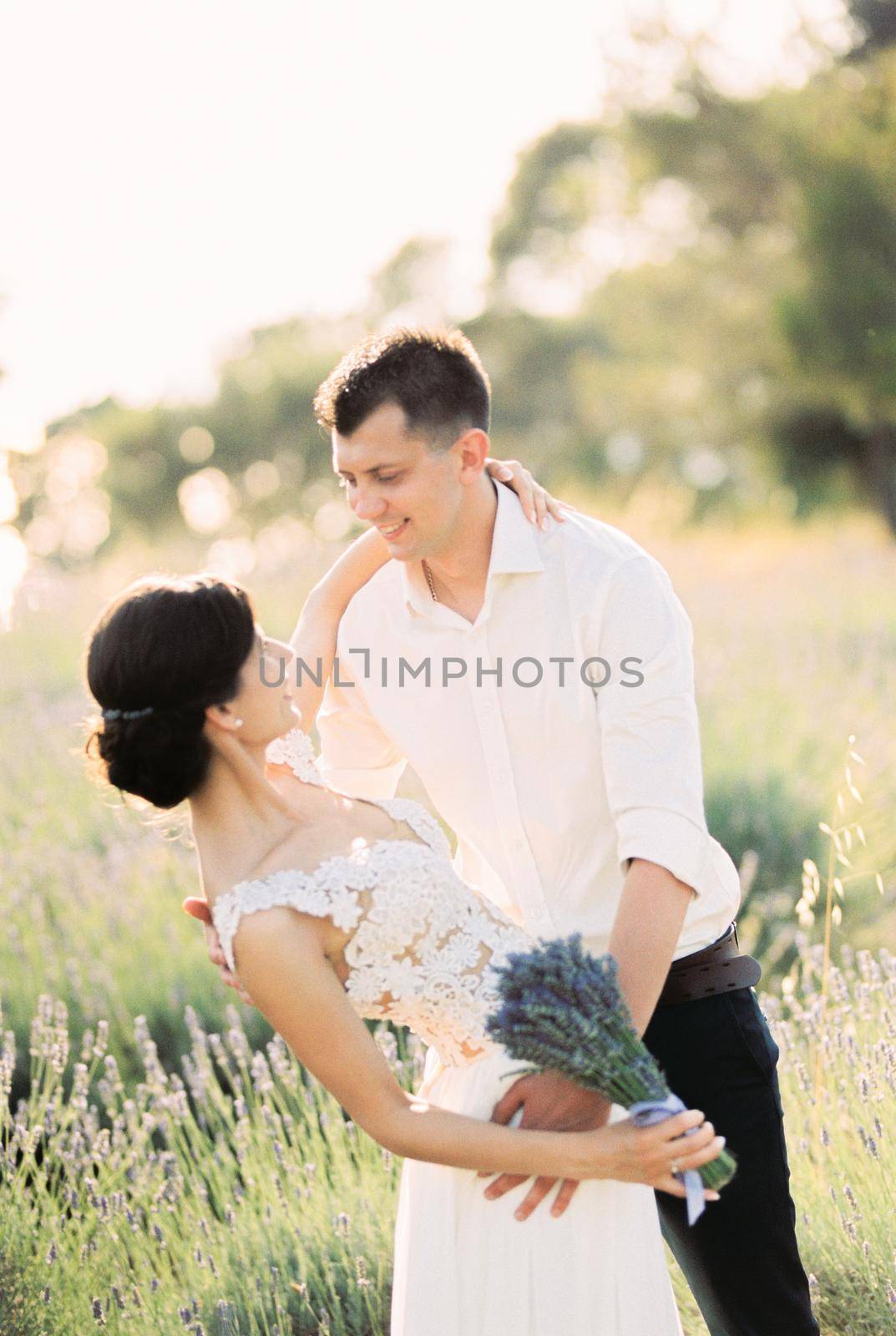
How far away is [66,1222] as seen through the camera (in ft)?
10.0

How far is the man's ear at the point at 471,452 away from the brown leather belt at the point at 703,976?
3.29 ft

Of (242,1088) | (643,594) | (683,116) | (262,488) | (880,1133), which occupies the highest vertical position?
(683,116)

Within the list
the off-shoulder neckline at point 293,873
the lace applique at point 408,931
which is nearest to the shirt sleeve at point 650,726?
the lace applique at point 408,931

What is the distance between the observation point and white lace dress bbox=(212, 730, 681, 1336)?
2105 mm

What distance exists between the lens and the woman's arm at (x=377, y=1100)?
6.31 ft

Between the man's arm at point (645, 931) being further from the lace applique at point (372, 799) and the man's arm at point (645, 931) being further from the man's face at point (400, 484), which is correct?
the man's face at point (400, 484)

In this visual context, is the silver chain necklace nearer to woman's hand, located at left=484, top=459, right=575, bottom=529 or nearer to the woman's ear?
woman's hand, located at left=484, top=459, right=575, bottom=529

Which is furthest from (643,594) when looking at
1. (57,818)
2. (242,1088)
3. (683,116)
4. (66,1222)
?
(683,116)

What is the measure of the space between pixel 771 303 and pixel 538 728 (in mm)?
15015

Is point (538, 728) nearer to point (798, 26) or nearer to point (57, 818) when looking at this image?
point (57, 818)

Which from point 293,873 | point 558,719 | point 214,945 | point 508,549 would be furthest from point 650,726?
point 214,945

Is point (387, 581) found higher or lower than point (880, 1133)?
higher

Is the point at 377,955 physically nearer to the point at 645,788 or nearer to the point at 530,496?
the point at 645,788

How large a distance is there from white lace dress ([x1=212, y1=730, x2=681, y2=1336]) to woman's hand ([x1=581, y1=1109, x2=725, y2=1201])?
0.20m
